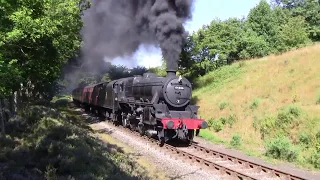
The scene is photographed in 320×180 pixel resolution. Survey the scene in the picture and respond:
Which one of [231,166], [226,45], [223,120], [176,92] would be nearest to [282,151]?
[231,166]

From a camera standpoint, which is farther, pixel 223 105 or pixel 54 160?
pixel 223 105

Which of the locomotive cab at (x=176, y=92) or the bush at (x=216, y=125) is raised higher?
the locomotive cab at (x=176, y=92)

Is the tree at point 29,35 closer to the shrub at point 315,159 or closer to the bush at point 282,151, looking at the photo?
the bush at point 282,151

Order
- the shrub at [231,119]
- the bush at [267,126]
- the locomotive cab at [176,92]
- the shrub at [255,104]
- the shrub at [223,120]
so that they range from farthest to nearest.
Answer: the shrub at [255,104] < the shrub at [223,120] < the shrub at [231,119] < the bush at [267,126] < the locomotive cab at [176,92]

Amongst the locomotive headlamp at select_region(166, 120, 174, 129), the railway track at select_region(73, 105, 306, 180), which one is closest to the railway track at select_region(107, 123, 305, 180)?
the railway track at select_region(73, 105, 306, 180)

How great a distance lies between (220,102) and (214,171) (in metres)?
13.1

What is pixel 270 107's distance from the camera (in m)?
18.6

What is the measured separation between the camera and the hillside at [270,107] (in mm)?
13336

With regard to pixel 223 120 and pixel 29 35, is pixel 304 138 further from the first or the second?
pixel 29 35

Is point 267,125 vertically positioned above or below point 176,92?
below

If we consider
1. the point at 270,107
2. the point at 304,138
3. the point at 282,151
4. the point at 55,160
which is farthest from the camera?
the point at 270,107

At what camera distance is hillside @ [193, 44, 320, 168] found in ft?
43.8

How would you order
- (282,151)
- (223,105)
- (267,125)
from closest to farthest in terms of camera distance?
(282,151) → (267,125) → (223,105)

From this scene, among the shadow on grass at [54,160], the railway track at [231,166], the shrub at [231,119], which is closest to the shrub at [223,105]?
the shrub at [231,119]
